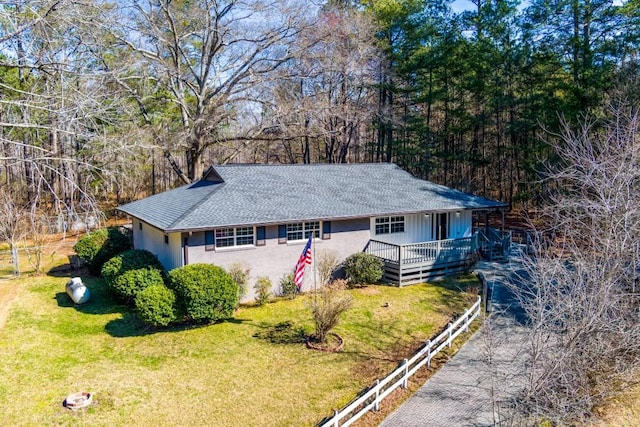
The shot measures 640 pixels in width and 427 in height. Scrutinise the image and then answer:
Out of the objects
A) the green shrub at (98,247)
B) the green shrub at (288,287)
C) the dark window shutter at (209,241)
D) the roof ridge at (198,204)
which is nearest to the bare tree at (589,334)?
the green shrub at (288,287)

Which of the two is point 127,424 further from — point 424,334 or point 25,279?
point 25,279

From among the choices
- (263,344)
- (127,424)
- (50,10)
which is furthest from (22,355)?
(50,10)

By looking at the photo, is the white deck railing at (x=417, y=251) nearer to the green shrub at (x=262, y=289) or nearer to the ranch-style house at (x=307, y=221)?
the ranch-style house at (x=307, y=221)

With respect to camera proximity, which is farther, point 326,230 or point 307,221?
point 326,230

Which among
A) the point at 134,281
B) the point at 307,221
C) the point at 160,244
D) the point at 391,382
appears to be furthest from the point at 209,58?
the point at 391,382

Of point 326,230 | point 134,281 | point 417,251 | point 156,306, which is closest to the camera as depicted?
point 156,306

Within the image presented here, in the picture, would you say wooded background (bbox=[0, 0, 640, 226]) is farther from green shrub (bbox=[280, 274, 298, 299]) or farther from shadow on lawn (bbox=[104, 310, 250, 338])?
green shrub (bbox=[280, 274, 298, 299])

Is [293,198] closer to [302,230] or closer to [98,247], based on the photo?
[302,230]
